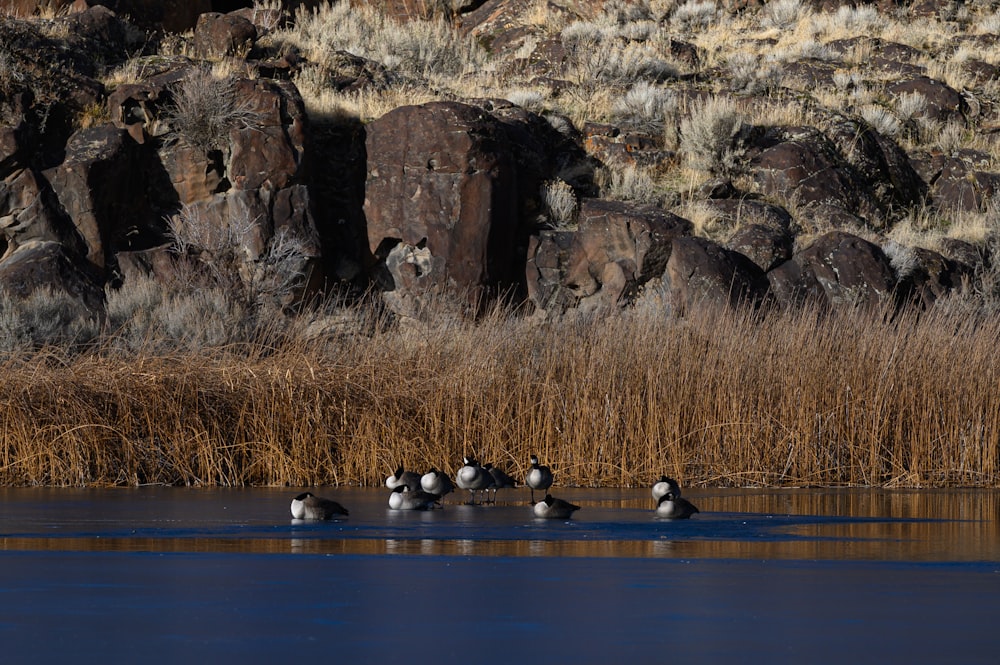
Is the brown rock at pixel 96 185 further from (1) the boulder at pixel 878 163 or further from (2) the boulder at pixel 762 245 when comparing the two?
(1) the boulder at pixel 878 163

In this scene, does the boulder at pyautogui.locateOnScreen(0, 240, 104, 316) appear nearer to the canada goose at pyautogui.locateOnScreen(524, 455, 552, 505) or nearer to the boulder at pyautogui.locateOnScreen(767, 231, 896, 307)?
the boulder at pyautogui.locateOnScreen(767, 231, 896, 307)

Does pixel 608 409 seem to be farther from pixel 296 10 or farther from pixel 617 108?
pixel 296 10

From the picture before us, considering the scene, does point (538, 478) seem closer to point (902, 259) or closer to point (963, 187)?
point (902, 259)

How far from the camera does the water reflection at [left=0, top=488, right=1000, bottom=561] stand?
822 centimetres

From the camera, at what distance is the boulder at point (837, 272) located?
24375 mm

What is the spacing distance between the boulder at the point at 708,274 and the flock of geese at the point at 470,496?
1173 cm

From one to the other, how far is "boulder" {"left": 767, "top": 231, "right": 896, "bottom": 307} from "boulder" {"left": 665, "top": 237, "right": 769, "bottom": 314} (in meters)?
0.49

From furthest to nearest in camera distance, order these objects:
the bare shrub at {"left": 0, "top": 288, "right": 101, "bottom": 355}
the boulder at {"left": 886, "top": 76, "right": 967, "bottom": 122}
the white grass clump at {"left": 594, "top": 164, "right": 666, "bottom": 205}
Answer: the boulder at {"left": 886, "top": 76, "right": 967, "bottom": 122}
the white grass clump at {"left": 594, "top": 164, "right": 666, "bottom": 205}
the bare shrub at {"left": 0, "top": 288, "right": 101, "bottom": 355}

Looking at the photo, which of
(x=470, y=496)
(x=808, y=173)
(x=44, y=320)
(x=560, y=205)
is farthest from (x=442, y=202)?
(x=470, y=496)

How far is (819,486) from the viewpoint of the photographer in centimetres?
1370

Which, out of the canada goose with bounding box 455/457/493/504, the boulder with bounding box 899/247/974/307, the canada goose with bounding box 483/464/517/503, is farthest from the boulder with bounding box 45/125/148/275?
the canada goose with bounding box 455/457/493/504

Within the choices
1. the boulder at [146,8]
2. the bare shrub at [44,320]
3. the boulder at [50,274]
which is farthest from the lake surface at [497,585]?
the boulder at [146,8]

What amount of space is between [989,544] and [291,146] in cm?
1965

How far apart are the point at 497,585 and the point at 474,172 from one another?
65.1 ft
